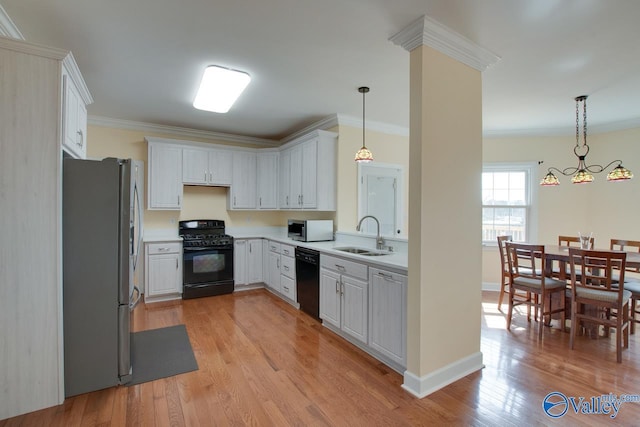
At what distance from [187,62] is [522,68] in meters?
3.13

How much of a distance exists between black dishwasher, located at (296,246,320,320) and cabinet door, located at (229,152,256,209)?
1.73m

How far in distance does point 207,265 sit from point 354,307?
269 centimetres

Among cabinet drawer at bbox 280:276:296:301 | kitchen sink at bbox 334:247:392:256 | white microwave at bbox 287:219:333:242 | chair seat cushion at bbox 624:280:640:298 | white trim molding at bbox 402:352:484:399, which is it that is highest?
white microwave at bbox 287:219:333:242

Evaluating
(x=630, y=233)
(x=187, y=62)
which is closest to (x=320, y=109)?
(x=187, y=62)

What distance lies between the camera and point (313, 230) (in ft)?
14.1

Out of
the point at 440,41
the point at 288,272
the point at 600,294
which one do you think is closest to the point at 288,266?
the point at 288,272

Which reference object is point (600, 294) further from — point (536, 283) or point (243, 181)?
point (243, 181)

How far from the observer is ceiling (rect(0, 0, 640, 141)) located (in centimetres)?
206

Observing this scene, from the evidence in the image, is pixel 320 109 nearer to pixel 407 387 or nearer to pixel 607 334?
pixel 407 387

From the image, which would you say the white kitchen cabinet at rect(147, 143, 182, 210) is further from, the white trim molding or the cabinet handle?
the white trim molding

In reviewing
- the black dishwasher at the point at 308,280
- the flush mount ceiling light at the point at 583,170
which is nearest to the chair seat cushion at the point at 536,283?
the flush mount ceiling light at the point at 583,170

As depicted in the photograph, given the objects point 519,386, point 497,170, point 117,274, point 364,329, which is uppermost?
point 497,170

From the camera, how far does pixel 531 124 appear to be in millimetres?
4797

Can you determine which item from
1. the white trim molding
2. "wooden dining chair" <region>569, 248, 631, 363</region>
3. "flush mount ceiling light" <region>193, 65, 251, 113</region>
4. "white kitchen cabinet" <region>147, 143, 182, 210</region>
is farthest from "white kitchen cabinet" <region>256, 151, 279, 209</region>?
"wooden dining chair" <region>569, 248, 631, 363</region>
